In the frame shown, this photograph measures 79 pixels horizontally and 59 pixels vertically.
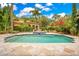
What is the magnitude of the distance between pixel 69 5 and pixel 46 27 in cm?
53

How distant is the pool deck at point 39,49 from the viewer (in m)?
2.72

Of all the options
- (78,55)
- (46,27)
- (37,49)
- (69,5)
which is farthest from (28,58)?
(69,5)

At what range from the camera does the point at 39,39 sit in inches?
110

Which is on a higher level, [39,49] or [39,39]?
[39,39]

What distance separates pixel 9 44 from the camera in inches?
109

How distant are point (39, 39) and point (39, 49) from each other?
17cm

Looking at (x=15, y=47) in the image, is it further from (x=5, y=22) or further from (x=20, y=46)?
(x=5, y=22)

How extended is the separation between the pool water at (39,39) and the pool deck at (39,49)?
0.17 feet

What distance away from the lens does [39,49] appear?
2736 millimetres

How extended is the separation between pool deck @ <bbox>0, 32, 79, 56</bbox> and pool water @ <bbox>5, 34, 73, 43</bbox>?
0.05m

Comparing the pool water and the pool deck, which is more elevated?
the pool water

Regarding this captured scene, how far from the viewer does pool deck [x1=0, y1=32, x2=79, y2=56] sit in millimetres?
2717

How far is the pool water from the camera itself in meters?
2.78

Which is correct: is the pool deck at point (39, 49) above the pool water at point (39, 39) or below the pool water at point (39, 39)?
below
